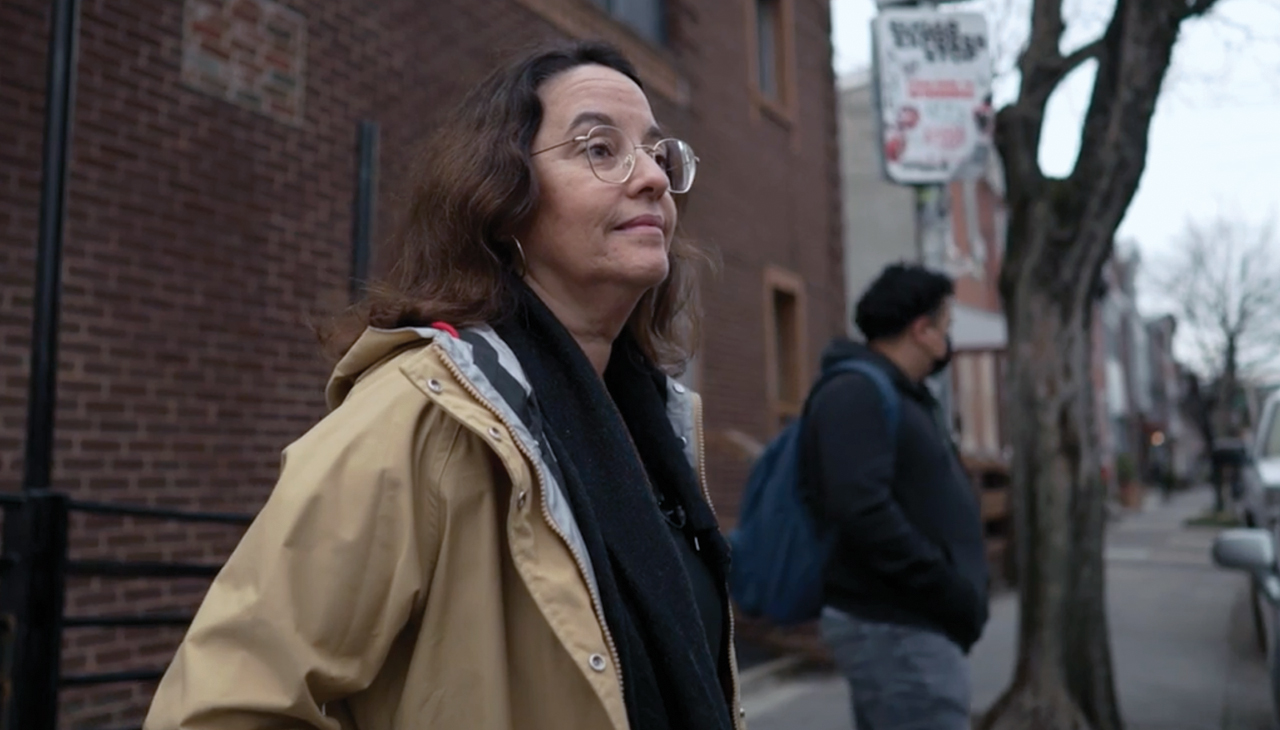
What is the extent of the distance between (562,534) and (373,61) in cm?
541

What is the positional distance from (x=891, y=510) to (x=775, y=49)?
32.2 feet

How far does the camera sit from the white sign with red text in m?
6.99

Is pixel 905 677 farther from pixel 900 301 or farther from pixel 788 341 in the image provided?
pixel 788 341

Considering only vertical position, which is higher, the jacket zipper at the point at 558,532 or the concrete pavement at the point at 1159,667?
the jacket zipper at the point at 558,532

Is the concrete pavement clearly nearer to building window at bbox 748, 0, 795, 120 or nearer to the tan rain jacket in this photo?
the tan rain jacket

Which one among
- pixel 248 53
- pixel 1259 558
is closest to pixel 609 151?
pixel 248 53

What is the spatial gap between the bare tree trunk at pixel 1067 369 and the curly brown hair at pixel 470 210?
15.3 ft

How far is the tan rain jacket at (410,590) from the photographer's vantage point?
1271 millimetres

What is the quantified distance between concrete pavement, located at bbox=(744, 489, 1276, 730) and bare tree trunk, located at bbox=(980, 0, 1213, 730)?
1.17m

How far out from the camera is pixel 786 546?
3373mm

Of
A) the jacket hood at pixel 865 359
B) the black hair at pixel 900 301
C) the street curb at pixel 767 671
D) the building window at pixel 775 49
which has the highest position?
the building window at pixel 775 49

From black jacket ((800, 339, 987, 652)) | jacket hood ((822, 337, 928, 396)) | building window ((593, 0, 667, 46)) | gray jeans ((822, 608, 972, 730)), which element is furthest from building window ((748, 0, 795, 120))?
gray jeans ((822, 608, 972, 730))


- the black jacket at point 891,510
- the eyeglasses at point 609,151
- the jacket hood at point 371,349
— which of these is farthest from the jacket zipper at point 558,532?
the black jacket at point 891,510

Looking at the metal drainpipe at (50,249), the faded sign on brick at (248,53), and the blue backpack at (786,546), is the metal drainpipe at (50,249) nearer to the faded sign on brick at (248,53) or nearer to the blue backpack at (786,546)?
the faded sign on brick at (248,53)
